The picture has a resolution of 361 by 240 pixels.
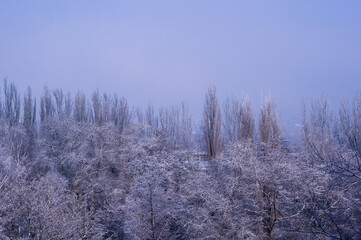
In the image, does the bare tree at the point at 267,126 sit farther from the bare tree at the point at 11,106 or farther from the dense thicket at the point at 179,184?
the bare tree at the point at 11,106

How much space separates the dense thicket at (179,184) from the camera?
27.8ft

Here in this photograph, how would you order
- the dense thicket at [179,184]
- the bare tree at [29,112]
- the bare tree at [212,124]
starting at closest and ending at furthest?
the dense thicket at [179,184] < the bare tree at [212,124] < the bare tree at [29,112]

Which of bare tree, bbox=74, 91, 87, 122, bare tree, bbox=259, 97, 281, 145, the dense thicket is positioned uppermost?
bare tree, bbox=74, 91, 87, 122

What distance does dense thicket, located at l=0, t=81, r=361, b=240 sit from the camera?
848 centimetres

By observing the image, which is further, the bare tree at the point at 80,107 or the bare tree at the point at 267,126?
the bare tree at the point at 80,107

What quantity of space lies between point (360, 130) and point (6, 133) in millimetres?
19983

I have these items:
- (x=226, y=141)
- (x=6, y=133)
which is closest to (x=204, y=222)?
(x=226, y=141)

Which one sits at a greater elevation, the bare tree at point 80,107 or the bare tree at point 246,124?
the bare tree at point 80,107

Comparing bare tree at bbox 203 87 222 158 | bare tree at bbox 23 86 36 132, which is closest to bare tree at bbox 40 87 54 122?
Answer: bare tree at bbox 23 86 36 132

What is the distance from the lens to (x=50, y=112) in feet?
91.8

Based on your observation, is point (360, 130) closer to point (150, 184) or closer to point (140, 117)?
point (150, 184)

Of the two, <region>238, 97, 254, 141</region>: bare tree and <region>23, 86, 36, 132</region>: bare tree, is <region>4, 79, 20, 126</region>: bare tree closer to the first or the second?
<region>23, 86, 36, 132</region>: bare tree

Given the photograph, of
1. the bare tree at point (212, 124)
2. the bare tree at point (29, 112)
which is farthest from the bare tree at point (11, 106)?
the bare tree at point (212, 124)

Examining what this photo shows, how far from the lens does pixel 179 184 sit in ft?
45.6
